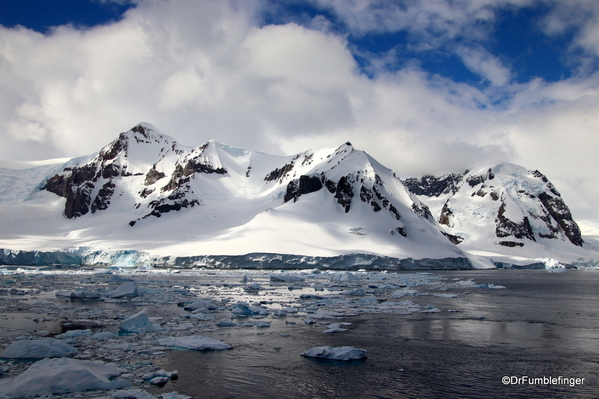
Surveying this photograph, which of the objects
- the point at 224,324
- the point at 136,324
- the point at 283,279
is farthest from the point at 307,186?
the point at 136,324

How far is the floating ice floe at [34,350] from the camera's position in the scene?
12688 mm

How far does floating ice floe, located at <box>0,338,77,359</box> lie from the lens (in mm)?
12688

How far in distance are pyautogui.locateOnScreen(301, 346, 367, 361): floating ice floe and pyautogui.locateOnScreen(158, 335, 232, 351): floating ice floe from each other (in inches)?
118

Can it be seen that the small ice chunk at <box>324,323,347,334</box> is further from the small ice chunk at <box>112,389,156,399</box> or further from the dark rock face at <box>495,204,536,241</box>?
the dark rock face at <box>495,204,536,241</box>

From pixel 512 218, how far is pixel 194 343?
157m

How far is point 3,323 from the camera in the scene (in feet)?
59.9

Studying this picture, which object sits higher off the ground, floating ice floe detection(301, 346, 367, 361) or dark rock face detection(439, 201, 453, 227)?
dark rock face detection(439, 201, 453, 227)

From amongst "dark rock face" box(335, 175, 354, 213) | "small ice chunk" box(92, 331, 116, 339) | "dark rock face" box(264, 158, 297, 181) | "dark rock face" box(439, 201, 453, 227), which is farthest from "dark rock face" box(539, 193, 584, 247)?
"small ice chunk" box(92, 331, 116, 339)

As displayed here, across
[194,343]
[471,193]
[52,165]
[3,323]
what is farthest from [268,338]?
[471,193]

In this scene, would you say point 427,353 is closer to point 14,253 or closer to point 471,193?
point 14,253

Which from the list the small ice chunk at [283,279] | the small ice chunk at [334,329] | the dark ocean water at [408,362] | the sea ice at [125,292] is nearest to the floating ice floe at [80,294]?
the sea ice at [125,292]

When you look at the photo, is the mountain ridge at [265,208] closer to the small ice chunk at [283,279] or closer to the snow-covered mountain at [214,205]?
the snow-covered mountain at [214,205]

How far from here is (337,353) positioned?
13711mm

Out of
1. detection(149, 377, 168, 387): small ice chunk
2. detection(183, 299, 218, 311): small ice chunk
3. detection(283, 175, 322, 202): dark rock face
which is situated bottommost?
detection(149, 377, 168, 387): small ice chunk
